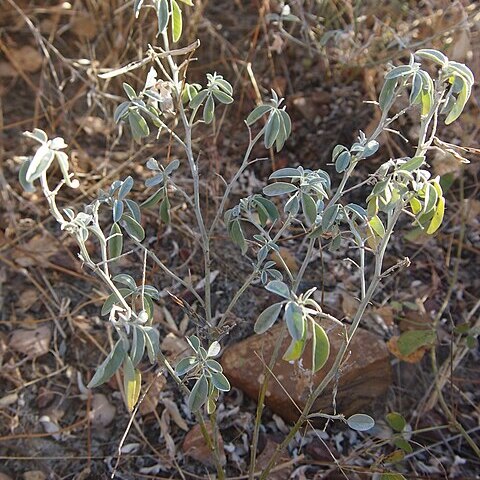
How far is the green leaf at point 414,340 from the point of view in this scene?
5.25ft

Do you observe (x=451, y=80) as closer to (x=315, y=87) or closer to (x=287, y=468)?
(x=287, y=468)

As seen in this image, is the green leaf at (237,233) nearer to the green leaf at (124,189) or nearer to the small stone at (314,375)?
the green leaf at (124,189)

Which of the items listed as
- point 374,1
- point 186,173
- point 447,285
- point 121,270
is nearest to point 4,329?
point 121,270

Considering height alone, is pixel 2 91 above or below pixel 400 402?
above

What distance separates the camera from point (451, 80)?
41.3 inches

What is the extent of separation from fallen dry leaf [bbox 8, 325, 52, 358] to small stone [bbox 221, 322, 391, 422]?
0.46 metres

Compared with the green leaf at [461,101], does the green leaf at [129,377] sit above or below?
below

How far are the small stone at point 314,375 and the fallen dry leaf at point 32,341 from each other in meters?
0.46

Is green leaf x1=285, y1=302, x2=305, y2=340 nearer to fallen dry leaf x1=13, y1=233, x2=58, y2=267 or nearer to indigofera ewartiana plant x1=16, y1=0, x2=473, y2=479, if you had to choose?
indigofera ewartiana plant x1=16, y1=0, x2=473, y2=479

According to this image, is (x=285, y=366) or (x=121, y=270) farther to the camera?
(x=121, y=270)

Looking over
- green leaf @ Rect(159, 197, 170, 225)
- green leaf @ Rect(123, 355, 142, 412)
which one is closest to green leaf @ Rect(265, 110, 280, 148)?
green leaf @ Rect(159, 197, 170, 225)

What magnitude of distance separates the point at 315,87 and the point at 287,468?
1.24m

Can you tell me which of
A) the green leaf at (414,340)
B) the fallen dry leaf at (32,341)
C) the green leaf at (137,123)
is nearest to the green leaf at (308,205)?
the green leaf at (137,123)

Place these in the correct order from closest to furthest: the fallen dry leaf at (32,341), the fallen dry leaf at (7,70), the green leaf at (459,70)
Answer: the green leaf at (459,70) → the fallen dry leaf at (32,341) → the fallen dry leaf at (7,70)
